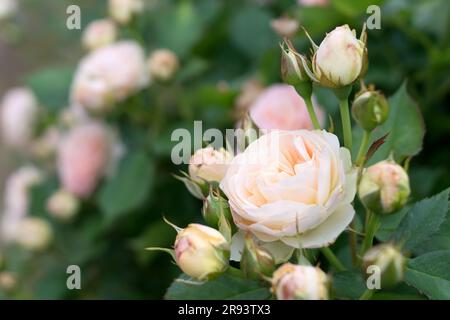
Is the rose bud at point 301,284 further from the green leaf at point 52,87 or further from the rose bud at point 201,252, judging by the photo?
the green leaf at point 52,87

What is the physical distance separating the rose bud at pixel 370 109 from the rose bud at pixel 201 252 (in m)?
0.11

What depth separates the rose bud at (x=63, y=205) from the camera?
2.89ft

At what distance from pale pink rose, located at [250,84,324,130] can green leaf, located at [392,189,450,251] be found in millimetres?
236

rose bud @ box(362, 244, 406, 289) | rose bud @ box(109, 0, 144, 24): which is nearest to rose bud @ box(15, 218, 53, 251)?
rose bud @ box(109, 0, 144, 24)

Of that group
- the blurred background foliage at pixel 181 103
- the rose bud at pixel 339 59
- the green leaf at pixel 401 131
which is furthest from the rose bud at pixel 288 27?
the rose bud at pixel 339 59

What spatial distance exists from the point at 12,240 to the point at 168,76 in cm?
38

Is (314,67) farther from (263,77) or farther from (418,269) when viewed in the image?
(263,77)

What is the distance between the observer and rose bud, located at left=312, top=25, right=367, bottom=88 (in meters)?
0.42

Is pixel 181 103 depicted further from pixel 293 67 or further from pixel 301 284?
pixel 301 284

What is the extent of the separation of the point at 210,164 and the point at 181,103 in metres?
0.44

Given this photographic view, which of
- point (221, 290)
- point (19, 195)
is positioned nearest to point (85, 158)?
point (19, 195)

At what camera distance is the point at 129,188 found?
2.65ft
